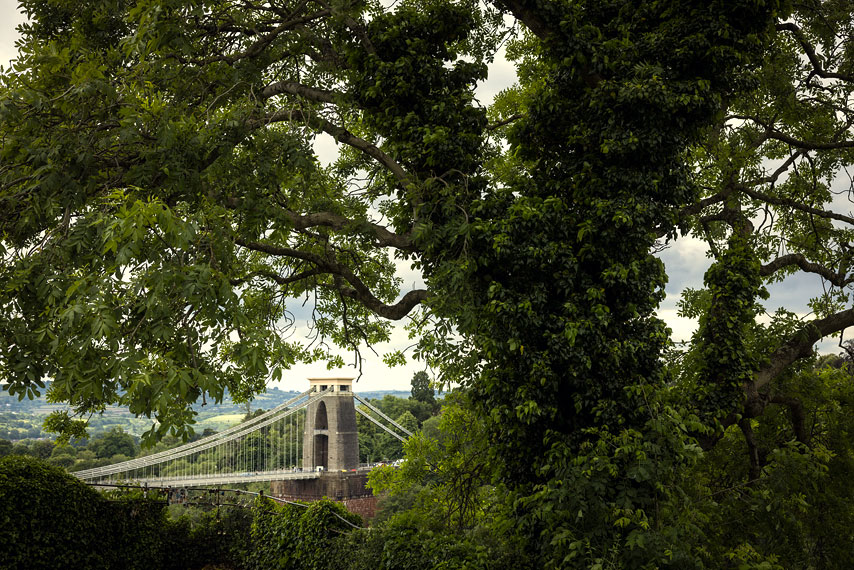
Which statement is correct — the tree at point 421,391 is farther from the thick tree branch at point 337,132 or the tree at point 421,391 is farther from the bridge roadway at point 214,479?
the thick tree branch at point 337,132

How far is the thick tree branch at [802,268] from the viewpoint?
6.88 metres

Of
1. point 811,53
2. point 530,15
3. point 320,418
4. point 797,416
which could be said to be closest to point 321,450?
point 320,418

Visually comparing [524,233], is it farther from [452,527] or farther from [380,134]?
[452,527]

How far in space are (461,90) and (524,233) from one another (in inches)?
71.7

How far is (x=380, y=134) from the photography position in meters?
6.10

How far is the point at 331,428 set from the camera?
1531 inches

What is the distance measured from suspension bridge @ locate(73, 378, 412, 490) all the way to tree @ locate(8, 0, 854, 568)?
27.9 metres

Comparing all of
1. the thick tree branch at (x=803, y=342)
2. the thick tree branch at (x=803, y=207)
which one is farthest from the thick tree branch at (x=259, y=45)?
the thick tree branch at (x=803, y=342)

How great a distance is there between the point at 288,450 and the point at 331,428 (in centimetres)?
723

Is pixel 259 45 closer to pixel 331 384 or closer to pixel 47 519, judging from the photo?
pixel 47 519

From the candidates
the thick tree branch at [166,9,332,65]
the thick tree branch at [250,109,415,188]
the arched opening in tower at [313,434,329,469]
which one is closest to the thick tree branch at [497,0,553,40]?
the thick tree branch at [166,9,332,65]

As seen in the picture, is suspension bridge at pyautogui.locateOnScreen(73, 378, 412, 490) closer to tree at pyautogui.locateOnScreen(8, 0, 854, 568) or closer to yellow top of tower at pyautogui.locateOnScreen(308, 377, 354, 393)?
yellow top of tower at pyautogui.locateOnScreen(308, 377, 354, 393)

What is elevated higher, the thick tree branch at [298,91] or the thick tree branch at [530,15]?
the thick tree branch at [530,15]

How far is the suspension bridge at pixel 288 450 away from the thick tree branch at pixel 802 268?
2770cm
